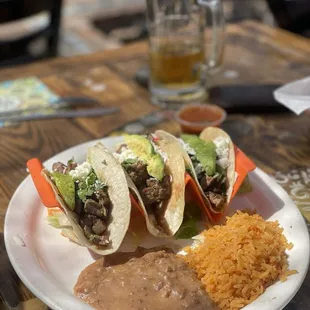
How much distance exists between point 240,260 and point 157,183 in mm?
288

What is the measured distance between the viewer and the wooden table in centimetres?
148

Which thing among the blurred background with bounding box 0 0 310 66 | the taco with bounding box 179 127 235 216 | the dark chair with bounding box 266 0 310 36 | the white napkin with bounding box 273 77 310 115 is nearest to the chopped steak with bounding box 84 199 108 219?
the taco with bounding box 179 127 235 216

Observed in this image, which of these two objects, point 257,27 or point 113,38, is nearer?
point 257,27

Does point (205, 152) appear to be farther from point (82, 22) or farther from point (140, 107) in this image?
point (82, 22)

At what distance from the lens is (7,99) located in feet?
5.96

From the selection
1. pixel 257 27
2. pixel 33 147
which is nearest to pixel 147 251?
pixel 33 147

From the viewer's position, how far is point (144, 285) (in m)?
0.97

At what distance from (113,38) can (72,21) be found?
566 mm

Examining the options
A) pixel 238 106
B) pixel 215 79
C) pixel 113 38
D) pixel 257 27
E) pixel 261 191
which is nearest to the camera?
pixel 261 191

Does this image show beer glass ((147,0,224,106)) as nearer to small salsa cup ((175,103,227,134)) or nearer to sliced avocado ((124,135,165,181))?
small salsa cup ((175,103,227,134))

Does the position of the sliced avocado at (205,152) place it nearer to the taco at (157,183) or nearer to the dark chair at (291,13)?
the taco at (157,183)

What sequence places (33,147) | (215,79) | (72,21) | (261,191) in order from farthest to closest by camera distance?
(72,21) → (215,79) → (33,147) → (261,191)

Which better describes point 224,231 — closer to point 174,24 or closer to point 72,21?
point 174,24

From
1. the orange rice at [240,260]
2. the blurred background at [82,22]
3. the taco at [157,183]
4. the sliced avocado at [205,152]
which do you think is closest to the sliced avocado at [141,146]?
the taco at [157,183]
